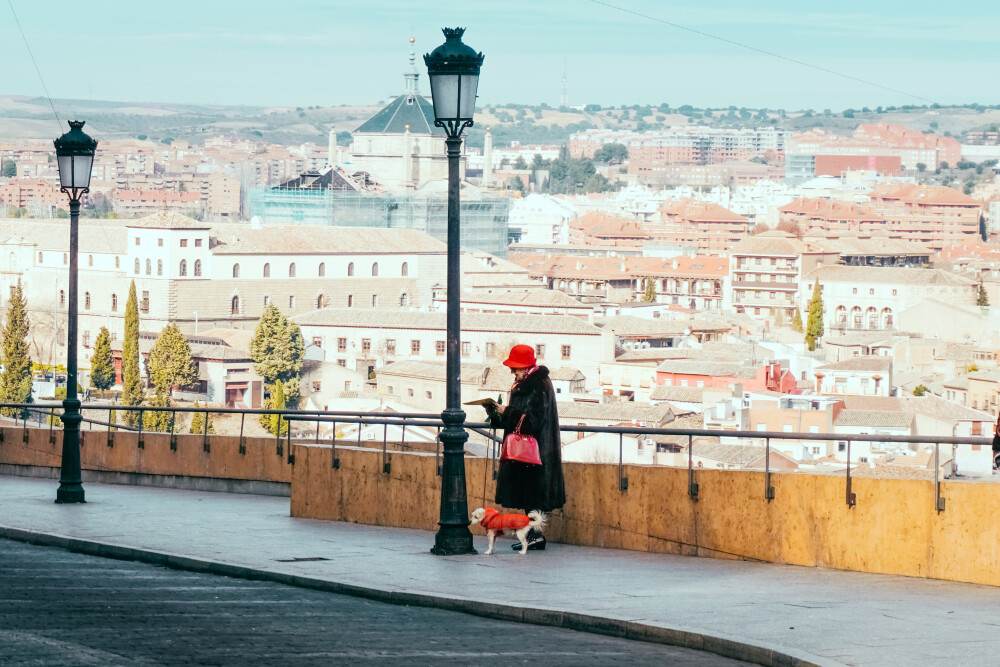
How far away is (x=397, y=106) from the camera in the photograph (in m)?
132

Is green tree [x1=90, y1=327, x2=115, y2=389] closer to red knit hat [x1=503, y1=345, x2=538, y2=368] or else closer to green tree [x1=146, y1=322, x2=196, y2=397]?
green tree [x1=146, y1=322, x2=196, y2=397]

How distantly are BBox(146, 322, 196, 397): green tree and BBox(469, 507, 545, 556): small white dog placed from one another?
5993cm

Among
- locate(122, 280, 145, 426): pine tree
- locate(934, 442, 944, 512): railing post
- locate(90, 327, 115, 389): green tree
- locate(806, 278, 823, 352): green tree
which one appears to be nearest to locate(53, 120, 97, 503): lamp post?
locate(934, 442, 944, 512): railing post

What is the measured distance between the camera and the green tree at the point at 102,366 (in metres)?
67.2

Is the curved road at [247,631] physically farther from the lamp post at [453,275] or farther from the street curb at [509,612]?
the lamp post at [453,275]

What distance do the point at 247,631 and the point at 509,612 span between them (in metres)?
1.06

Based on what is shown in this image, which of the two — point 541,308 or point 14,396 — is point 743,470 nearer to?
point 14,396

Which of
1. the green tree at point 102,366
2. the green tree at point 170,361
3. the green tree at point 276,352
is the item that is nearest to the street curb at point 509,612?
the green tree at point 170,361

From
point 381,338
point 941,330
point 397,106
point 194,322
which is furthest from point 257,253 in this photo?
point 397,106

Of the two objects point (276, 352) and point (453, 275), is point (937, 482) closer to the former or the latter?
point (453, 275)

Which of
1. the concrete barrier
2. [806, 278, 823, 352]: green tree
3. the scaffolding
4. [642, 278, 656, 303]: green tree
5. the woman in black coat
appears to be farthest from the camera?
the scaffolding

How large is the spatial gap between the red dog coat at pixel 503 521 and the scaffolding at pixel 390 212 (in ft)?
338

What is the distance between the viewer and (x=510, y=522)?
8.38 m

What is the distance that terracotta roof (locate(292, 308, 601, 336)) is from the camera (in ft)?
243
